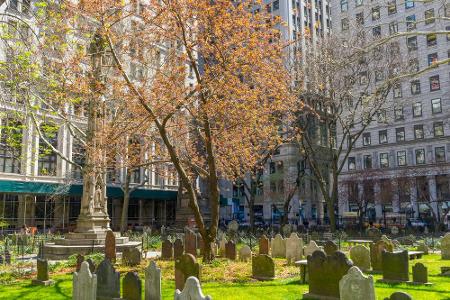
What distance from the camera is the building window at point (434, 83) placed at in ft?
182

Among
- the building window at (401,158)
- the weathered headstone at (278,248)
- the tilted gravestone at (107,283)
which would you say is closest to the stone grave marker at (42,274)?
the tilted gravestone at (107,283)

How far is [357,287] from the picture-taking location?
733 cm

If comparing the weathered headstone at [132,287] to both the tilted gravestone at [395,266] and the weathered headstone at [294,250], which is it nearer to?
the tilted gravestone at [395,266]

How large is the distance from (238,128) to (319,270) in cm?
845

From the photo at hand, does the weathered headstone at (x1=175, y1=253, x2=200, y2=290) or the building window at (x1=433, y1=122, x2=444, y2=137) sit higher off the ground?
the building window at (x1=433, y1=122, x2=444, y2=137)

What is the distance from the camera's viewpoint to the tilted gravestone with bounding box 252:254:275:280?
12250 millimetres

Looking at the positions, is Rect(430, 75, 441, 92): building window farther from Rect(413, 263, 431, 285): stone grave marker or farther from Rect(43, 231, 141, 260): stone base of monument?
Rect(413, 263, 431, 285): stone grave marker

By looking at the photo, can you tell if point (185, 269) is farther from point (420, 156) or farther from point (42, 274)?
point (420, 156)

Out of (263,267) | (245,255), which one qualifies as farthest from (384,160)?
(263,267)

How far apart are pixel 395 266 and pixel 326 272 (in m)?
3.11

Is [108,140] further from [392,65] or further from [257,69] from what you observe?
[392,65]

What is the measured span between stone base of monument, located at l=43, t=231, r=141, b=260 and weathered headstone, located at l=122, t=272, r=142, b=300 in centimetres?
954

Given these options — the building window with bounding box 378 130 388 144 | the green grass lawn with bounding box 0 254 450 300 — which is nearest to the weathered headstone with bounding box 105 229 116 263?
the green grass lawn with bounding box 0 254 450 300

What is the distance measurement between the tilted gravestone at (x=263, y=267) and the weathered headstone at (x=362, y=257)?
2.86 metres
